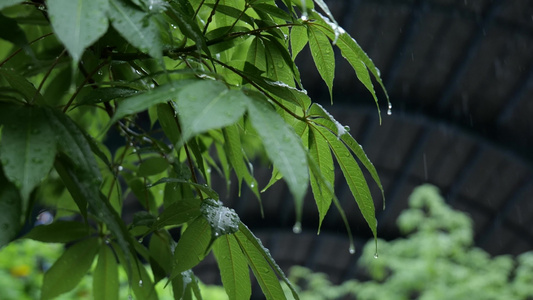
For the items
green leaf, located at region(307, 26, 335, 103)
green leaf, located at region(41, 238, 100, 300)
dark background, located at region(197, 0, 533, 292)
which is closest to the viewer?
green leaf, located at region(307, 26, 335, 103)

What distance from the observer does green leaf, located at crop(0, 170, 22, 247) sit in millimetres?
536

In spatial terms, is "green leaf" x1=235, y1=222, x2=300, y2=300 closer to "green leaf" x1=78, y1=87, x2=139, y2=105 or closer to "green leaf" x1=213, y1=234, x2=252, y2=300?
"green leaf" x1=213, y1=234, x2=252, y2=300

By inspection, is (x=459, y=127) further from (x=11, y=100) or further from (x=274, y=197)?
(x=11, y=100)

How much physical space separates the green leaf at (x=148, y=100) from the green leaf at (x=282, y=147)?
6cm

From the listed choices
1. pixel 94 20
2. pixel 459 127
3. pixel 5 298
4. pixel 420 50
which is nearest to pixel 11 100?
pixel 94 20

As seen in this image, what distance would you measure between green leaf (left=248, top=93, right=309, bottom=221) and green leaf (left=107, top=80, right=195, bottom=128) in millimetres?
64

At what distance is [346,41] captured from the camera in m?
0.67

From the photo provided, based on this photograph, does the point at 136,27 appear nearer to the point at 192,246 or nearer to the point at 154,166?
the point at 192,246

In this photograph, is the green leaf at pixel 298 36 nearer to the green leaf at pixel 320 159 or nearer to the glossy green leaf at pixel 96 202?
the green leaf at pixel 320 159

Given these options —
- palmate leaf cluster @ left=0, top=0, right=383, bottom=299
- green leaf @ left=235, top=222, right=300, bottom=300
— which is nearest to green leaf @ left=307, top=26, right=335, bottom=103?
palmate leaf cluster @ left=0, top=0, right=383, bottom=299

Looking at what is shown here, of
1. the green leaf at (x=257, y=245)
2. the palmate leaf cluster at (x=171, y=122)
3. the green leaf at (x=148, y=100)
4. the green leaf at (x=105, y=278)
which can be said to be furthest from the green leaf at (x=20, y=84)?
the green leaf at (x=105, y=278)

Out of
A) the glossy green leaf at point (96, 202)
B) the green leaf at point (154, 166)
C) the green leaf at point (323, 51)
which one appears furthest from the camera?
the green leaf at point (154, 166)

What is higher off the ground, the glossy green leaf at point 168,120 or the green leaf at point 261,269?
the glossy green leaf at point 168,120

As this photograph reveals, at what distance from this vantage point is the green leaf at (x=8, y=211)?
0.54 meters
